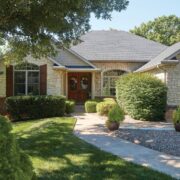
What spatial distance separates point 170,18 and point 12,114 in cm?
4972

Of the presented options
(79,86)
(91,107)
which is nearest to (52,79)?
(91,107)

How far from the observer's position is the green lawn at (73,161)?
816 cm

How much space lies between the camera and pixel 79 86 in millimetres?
28656

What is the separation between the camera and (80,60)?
2680 centimetres

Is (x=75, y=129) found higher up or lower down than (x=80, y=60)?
lower down

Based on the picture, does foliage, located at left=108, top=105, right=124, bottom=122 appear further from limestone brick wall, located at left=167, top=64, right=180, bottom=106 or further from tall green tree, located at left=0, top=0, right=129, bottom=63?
limestone brick wall, located at left=167, top=64, right=180, bottom=106

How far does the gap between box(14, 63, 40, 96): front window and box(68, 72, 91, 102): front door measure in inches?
182

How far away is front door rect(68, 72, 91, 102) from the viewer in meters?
A: 28.6

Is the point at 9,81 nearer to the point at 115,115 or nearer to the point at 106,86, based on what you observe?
the point at 106,86

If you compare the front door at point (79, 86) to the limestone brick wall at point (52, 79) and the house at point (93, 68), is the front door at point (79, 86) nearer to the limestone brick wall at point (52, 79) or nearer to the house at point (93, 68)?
the house at point (93, 68)

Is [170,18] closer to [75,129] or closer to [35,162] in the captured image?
[75,129]

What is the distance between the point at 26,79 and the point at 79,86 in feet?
17.9

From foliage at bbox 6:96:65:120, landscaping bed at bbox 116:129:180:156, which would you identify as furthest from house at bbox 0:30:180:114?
landscaping bed at bbox 116:129:180:156

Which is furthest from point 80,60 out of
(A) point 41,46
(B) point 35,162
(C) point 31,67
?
(B) point 35,162
